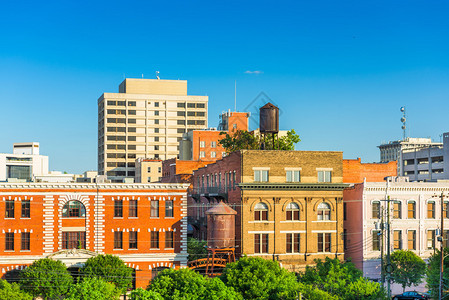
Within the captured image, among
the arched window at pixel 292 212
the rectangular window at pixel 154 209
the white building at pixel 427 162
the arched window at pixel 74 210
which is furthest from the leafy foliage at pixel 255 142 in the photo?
the white building at pixel 427 162

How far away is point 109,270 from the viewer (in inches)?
2552

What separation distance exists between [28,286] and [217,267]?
19218mm

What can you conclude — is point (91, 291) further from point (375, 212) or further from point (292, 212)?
point (375, 212)

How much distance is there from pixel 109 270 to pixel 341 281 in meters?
22.4

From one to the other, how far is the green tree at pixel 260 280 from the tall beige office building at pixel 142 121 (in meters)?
123

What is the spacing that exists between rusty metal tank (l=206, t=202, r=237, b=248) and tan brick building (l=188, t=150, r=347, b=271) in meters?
1.08

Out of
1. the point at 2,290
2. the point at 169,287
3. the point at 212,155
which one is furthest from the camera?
the point at 212,155

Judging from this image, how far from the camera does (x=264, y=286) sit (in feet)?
189

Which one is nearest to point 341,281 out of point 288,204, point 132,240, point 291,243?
point 291,243

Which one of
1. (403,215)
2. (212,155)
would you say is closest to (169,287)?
(403,215)

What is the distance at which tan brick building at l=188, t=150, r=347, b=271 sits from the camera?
230 ft

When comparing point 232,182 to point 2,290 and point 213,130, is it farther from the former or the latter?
point 213,130

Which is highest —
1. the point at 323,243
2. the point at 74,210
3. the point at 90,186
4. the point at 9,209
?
the point at 90,186

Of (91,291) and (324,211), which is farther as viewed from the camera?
(324,211)
